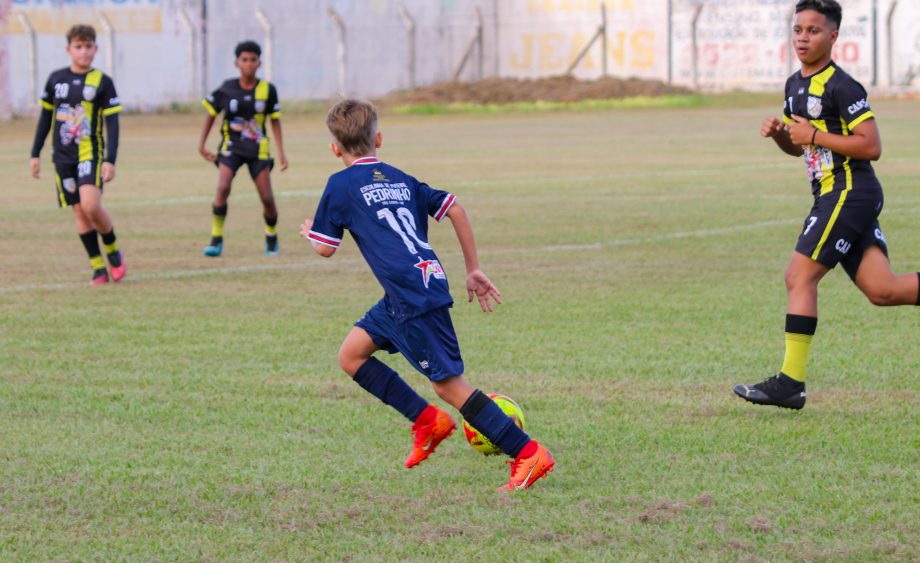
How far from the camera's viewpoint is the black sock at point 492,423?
5605 mm

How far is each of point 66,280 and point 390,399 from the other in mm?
6605

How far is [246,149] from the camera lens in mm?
13969

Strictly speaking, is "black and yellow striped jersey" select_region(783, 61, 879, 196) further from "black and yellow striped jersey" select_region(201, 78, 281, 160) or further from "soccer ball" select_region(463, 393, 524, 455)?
"black and yellow striped jersey" select_region(201, 78, 281, 160)

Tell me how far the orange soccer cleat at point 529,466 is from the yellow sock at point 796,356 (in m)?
1.82

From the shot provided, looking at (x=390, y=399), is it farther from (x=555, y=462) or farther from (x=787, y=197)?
(x=787, y=197)

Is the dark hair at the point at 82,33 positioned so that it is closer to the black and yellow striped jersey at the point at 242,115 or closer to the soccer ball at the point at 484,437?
the black and yellow striped jersey at the point at 242,115

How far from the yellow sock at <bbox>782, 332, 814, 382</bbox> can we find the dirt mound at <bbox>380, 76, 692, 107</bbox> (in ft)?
133

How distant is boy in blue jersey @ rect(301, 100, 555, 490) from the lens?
559 cm

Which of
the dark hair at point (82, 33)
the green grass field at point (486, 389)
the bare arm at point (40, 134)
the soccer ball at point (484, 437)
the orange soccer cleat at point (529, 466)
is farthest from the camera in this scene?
the bare arm at point (40, 134)

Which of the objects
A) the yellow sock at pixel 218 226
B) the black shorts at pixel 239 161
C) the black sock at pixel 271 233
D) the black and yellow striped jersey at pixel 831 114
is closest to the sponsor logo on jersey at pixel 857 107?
the black and yellow striped jersey at pixel 831 114

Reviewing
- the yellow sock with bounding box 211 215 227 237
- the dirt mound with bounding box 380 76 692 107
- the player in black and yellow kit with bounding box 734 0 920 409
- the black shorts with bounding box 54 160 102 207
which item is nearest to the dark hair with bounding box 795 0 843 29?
the player in black and yellow kit with bounding box 734 0 920 409

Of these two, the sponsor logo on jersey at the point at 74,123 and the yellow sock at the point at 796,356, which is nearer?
the yellow sock at the point at 796,356

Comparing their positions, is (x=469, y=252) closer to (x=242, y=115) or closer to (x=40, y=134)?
(x=40, y=134)

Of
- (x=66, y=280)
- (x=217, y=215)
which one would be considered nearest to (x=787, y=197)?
(x=217, y=215)
